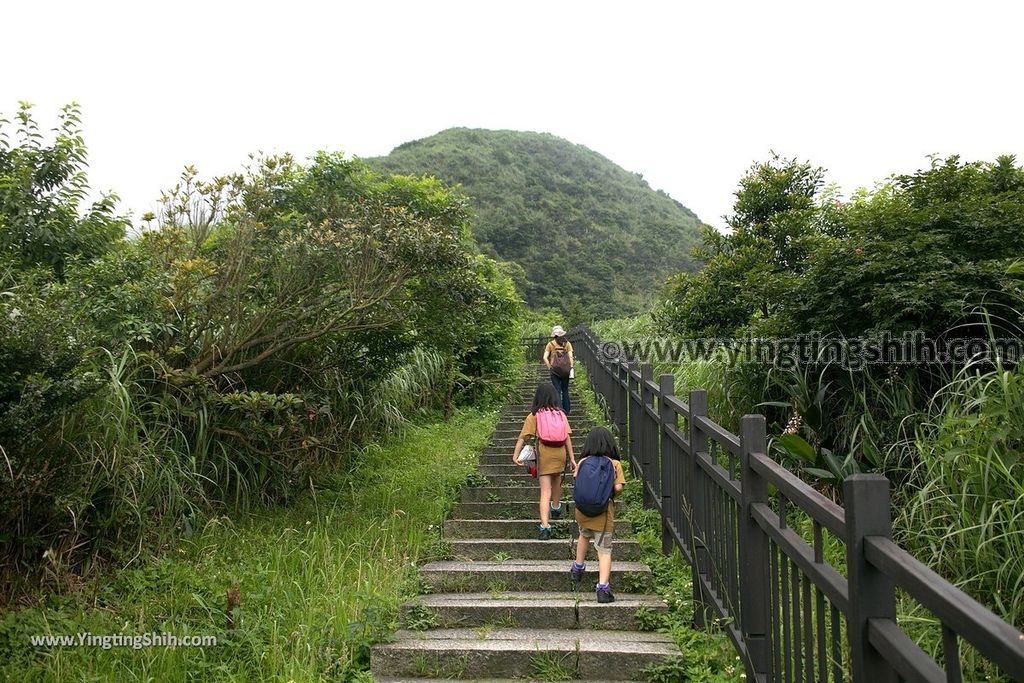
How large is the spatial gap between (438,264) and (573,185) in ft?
196

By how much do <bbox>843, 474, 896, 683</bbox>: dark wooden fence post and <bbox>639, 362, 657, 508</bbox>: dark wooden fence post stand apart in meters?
4.51

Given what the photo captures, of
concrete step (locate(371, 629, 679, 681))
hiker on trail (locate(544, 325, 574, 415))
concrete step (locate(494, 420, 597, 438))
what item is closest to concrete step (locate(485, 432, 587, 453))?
concrete step (locate(494, 420, 597, 438))

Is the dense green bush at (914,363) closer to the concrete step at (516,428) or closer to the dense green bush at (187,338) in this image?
the concrete step at (516,428)

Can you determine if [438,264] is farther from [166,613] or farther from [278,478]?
[166,613]

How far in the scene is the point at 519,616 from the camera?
16.3 feet

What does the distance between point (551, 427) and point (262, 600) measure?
8.62ft

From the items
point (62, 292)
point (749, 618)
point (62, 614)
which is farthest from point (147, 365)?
point (749, 618)

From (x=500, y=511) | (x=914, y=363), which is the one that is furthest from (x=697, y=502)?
(x=500, y=511)

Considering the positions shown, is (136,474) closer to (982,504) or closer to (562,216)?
(982,504)

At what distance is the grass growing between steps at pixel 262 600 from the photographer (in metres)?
4.30

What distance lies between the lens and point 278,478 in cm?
788

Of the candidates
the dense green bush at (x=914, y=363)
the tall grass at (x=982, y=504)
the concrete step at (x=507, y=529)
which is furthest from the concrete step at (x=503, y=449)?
the tall grass at (x=982, y=504)

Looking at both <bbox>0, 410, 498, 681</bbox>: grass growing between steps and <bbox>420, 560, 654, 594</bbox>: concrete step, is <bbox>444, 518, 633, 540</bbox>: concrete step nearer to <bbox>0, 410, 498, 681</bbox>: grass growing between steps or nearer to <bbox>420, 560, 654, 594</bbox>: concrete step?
<bbox>0, 410, 498, 681</bbox>: grass growing between steps

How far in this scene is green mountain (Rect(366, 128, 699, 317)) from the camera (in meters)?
47.8
